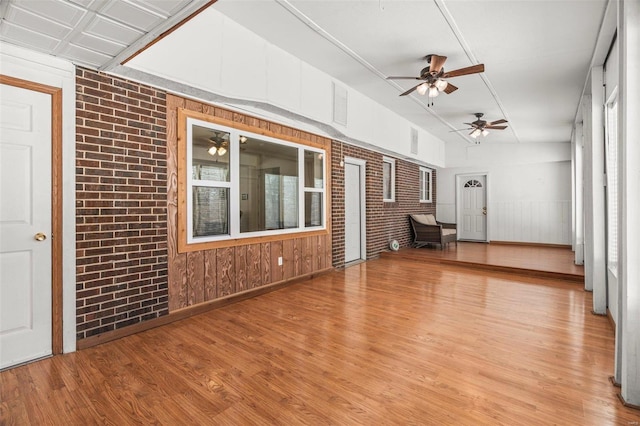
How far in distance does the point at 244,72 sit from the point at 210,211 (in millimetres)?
1628

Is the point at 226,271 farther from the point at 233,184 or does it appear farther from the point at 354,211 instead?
the point at 354,211

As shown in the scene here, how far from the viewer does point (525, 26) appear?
3.28 metres

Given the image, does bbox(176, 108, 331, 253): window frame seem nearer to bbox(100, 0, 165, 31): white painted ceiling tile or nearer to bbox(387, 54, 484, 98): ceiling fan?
bbox(100, 0, 165, 31): white painted ceiling tile

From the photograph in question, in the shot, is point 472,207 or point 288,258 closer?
point 288,258

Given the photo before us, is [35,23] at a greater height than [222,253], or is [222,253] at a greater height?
[35,23]

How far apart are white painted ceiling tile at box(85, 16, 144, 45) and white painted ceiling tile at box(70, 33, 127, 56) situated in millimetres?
60

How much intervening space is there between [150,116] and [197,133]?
1.71 ft

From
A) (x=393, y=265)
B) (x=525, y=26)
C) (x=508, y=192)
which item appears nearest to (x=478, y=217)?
(x=508, y=192)

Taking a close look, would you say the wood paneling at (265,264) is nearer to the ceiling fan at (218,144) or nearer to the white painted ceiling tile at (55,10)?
the ceiling fan at (218,144)

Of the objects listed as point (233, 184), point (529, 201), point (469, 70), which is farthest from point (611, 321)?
point (529, 201)

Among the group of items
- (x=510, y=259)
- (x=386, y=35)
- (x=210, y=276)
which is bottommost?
(x=510, y=259)

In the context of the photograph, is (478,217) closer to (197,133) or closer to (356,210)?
(356,210)

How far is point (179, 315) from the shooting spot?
335cm

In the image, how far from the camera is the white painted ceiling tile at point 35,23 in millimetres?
1955
